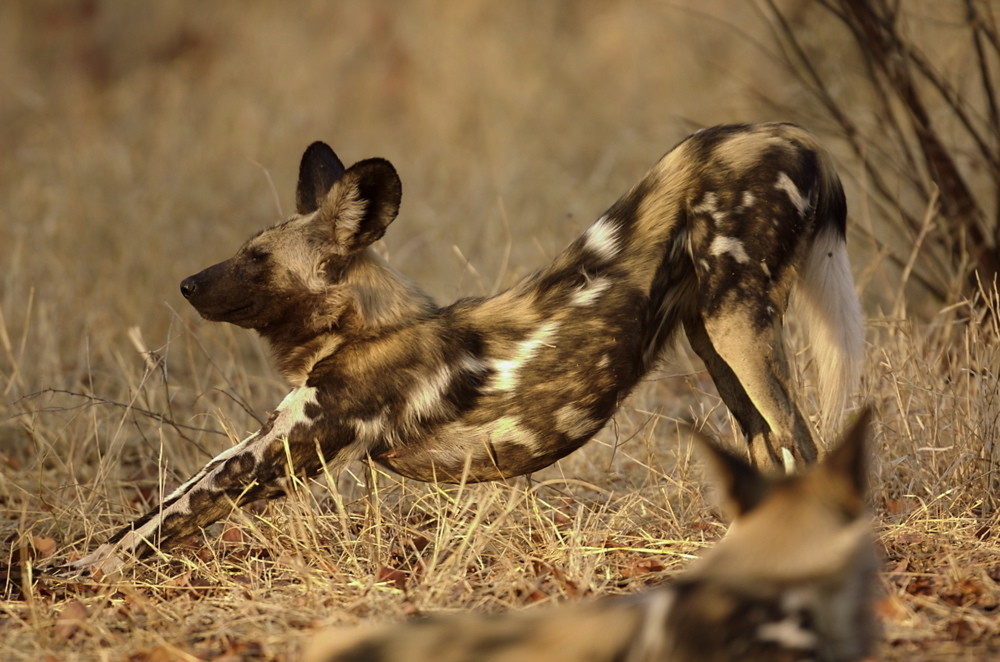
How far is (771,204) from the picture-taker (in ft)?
8.86

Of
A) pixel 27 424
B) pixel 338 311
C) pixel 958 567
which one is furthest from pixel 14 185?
pixel 958 567

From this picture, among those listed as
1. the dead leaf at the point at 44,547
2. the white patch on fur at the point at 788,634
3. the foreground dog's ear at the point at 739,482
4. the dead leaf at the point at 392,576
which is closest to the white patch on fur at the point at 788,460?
the dead leaf at the point at 392,576

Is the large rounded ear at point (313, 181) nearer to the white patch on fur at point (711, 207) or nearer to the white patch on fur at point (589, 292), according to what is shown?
the white patch on fur at point (589, 292)

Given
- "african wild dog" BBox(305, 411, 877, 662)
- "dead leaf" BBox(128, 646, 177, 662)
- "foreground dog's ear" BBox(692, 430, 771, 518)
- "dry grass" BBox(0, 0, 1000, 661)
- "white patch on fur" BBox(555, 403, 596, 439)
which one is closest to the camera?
"african wild dog" BBox(305, 411, 877, 662)

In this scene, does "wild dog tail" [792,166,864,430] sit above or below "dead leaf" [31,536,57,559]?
below

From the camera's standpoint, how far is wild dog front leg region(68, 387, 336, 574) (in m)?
2.66

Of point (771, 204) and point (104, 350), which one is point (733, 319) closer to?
point (771, 204)

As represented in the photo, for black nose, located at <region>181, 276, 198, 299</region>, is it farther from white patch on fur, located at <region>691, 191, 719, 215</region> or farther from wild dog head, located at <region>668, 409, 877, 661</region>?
wild dog head, located at <region>668, 409, 877, 661</region>

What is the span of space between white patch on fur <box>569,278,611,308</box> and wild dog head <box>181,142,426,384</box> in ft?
1.44

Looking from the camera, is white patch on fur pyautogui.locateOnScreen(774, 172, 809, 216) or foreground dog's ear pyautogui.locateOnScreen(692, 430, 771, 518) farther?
white patch on fur pyautogui.locateOnScreen(774, 172, 809, 216)

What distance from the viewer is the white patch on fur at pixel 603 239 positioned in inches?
112

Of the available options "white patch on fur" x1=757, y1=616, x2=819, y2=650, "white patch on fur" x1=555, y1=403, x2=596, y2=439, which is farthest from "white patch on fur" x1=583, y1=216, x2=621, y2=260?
"white patch on fur" x1=757, y1=616, x2=819, y2=650

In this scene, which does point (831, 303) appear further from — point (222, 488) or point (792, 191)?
point (222, 488)

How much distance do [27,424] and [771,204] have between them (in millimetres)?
2127
